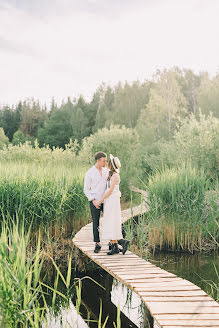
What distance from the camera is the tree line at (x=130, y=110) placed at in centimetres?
3303

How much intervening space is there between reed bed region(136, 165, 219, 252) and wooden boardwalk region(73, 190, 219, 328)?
79.3 inches

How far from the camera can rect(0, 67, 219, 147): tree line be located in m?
33.0

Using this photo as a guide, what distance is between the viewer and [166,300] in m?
4.04

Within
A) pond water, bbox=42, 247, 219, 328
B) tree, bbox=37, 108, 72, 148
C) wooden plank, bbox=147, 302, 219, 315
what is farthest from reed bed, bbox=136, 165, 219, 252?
tree, bbox=37, 108, 72, 148

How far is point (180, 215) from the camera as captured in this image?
25.6 feet

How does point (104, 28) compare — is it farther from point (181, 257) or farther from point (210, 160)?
point (181, 257)

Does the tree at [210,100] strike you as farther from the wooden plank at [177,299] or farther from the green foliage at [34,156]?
the wooden plank at [177,299]

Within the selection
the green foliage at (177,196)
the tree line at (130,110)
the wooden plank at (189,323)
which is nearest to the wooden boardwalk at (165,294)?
the wooden plank at (189,323)

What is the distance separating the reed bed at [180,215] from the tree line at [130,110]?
65.8 feet

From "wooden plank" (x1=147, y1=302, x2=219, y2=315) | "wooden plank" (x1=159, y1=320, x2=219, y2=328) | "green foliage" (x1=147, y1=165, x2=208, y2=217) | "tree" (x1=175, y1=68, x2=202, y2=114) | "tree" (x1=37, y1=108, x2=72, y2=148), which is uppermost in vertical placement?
"tree" (x1=175, y1=68, x2=202, y2=114)

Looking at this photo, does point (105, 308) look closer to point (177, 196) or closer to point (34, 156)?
point (177, 196)

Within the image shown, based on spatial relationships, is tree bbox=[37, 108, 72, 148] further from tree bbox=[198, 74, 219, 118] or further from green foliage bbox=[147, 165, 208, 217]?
green foliage bbox=[147, 165, 208, 217]

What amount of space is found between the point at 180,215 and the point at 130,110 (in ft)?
115

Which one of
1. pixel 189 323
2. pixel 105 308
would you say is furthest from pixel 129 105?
pixel 189 323
